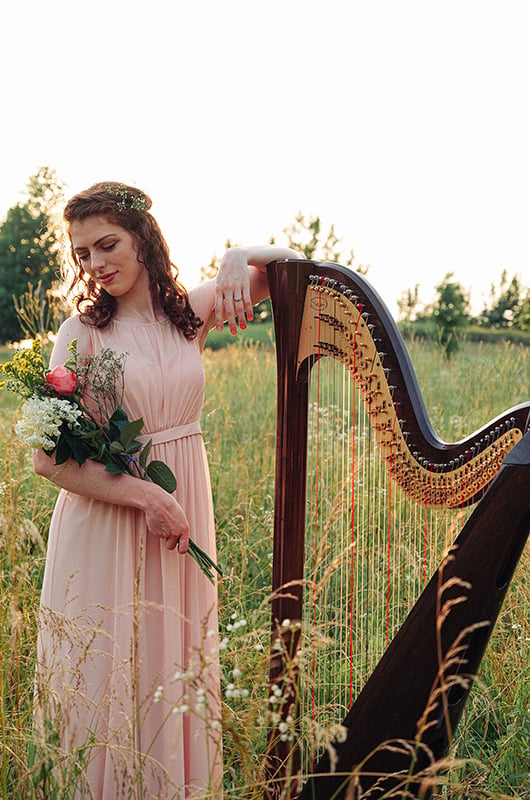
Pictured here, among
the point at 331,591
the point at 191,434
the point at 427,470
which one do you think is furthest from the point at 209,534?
the point at 331,591

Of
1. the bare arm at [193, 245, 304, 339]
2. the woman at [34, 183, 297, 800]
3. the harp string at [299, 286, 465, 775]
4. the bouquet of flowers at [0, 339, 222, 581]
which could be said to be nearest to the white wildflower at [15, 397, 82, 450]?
the bouquet of flowers at [0, 339, 222, 581]

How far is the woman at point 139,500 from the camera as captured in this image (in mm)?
2051

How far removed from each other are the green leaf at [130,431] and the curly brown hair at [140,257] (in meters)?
0.32

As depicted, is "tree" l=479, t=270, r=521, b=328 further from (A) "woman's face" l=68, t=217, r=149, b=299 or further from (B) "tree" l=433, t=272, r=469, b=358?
(A) "woman's face" l=68, t=217, r=149, b=299

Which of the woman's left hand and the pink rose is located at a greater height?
the woman's left hand

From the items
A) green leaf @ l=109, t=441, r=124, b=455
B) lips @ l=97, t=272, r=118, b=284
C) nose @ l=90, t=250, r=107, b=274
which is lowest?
green leaf @ l=109, t=441, r=124, b=455

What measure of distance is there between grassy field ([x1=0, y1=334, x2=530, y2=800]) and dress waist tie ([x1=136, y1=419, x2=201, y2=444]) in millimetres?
358

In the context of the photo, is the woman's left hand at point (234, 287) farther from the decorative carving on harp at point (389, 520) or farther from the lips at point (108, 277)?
the lips at point (108, 277)

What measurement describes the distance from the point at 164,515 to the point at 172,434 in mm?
265

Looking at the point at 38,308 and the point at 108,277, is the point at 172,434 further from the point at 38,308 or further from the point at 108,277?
the point at 38,308

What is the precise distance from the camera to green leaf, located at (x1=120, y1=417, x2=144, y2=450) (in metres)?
1.99

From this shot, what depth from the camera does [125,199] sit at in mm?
2105

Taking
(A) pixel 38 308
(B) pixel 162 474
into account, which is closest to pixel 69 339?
(B) pixel 162 474

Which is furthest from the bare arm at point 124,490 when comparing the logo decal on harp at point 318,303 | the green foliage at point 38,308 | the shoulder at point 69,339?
the green foliage at point 38,308
